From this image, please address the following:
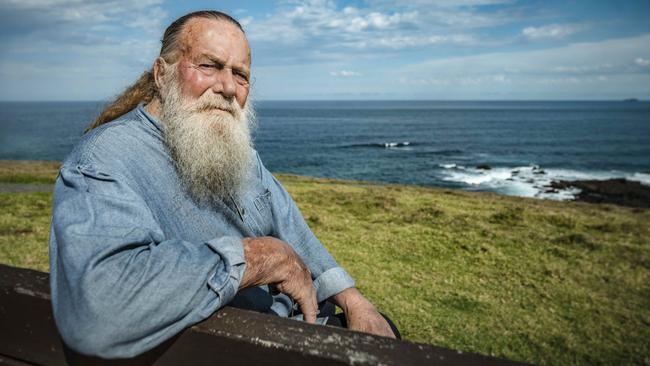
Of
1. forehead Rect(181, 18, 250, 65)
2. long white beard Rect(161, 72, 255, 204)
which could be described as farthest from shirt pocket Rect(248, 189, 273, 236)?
forehead Rect(181, 18, 250, 65)

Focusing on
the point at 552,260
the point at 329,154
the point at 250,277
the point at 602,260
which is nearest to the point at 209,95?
the point at 250,277

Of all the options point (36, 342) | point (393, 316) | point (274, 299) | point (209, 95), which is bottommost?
point (393, 316)

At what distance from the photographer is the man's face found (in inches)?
89.3

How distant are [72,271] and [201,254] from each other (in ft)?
1.22

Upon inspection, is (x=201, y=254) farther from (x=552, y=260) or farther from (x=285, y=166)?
(x=285, y=166)

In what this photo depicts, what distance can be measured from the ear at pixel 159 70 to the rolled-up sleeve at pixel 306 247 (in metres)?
0.72

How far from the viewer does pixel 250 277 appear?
161 cm

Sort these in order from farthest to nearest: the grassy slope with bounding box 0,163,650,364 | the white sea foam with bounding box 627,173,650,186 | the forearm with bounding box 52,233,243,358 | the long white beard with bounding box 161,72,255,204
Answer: the white sea foam with bounding box 627,173,650,186
the grassy slope with bounding box 0,163,650,364
the long white beard with bounding box 161,72,255,204
the forearm with bounding box 52,233,243,358

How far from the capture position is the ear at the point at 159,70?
237 cm

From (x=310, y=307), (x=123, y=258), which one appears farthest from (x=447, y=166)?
(x=123, y=258)

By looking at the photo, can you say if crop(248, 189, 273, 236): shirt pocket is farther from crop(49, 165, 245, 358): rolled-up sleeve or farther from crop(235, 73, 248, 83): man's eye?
crop(49, 165, 245, 358): rolled-up sleeve

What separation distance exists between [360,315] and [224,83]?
143cm

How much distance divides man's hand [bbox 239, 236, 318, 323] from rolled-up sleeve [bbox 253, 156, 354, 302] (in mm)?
430

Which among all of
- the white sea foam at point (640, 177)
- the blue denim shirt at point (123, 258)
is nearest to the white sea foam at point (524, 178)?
the white sea foam at point (640, 177)
